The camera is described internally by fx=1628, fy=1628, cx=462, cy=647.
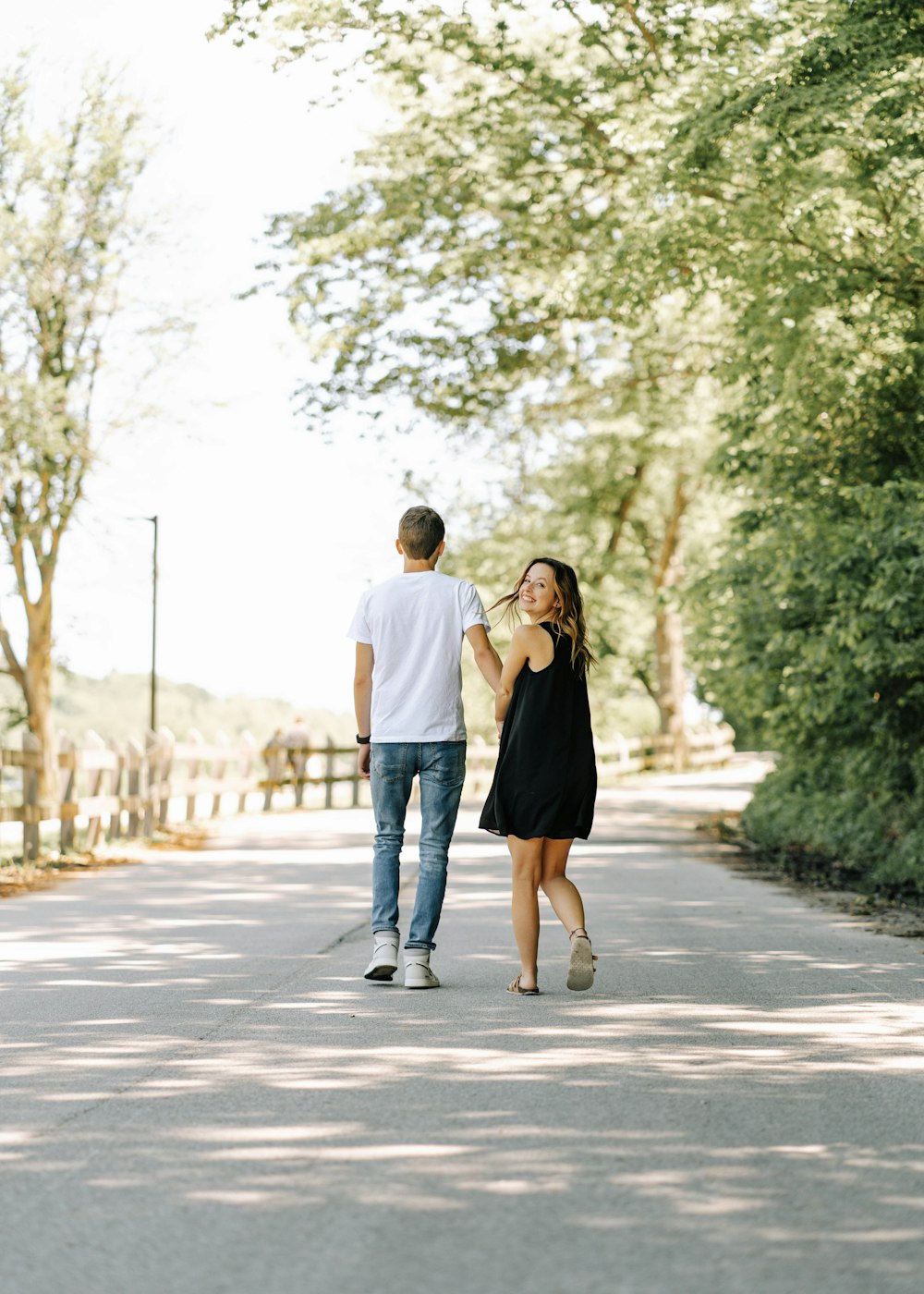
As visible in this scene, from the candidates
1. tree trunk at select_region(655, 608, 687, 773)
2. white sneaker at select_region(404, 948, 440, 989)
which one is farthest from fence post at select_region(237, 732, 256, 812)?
tree trunk at select_region(655, 608, 687, 773)

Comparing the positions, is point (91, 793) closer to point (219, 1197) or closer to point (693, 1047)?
point (693, 1047)

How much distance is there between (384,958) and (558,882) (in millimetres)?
904

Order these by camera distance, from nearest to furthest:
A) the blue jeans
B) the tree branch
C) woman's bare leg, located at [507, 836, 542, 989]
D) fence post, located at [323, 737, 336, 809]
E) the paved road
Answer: the paved road → woman's bare leg, located at [507, 836, 542, 989] → the blue jeans → fence post, located at [323, 737, 336, 809] → the tree branch

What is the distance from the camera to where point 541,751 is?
7.43 m

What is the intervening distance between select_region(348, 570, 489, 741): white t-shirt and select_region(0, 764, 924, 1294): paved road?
1.23 meters

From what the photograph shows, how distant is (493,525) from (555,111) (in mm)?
25907

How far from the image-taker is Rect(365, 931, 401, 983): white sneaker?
25.2 feet

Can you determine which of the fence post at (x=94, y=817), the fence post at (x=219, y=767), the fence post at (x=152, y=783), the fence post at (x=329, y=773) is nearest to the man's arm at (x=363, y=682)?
the fence post at (x=94, y=817)

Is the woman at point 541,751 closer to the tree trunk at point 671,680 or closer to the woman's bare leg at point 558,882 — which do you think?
the woman's bare leg at point 558,882

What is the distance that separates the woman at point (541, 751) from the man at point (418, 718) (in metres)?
0.20

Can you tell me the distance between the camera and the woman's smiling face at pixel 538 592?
7473 millimetres

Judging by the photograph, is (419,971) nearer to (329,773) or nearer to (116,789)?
(116,789)

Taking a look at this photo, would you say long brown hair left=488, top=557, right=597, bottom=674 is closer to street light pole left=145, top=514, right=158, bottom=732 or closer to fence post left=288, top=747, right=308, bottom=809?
fence post left=288, top=747, right=308, bottom=809

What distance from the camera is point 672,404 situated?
30.2m
